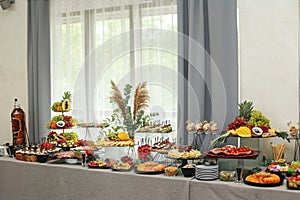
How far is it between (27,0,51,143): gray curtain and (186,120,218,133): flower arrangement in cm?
155

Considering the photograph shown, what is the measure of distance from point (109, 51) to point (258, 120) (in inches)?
57.8

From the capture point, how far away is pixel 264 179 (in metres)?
2.24

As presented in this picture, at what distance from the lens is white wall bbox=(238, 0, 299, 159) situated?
2781 mm

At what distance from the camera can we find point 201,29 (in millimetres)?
3055

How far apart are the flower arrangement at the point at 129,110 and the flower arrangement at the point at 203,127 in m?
0.38

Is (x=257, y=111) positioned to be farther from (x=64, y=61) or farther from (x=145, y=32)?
(x=64, y=61)

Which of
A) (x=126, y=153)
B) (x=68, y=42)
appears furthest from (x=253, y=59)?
(x=68, y=42)

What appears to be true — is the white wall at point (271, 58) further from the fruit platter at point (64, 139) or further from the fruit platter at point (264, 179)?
the fruit platter at point (64, 139)

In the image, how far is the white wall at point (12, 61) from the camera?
3965mm

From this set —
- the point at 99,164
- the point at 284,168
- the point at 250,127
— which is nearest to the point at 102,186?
the point at 99,164

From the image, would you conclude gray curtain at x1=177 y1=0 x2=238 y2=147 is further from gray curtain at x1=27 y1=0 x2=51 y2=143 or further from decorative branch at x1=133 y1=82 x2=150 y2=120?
gray curtain at x1=27 y1=0 x2=51 y2=143

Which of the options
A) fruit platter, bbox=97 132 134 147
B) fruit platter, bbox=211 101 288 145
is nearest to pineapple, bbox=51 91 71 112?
fruit platter, bbox=97 132 134 147

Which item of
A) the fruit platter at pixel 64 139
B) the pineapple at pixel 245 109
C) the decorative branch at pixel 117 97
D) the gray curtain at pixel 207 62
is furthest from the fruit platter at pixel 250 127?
the fruit platter at pixel 64 139

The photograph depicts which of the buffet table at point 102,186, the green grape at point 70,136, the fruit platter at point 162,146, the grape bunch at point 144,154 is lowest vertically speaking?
the buffet table at point 102,186
